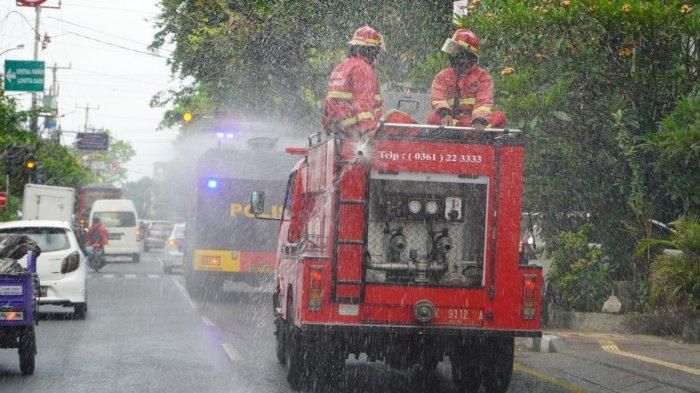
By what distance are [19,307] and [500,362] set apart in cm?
433

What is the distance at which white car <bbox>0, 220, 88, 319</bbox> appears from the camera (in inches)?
674

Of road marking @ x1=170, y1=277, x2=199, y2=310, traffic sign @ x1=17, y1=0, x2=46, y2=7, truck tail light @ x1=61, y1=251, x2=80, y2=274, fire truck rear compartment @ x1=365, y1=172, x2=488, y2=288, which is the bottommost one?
road marking @ x1=170, y1=277, x2=199, y2=310

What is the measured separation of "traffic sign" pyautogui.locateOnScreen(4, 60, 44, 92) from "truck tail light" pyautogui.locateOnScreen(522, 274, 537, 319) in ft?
85.1

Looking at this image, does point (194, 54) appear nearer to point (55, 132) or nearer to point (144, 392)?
point (144, 392)

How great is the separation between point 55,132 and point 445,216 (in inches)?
2498

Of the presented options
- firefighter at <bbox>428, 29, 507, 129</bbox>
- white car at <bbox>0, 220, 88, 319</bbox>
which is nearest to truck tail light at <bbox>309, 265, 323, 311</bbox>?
firefighter at <bbox>428, 29, 507, 129</bbox>

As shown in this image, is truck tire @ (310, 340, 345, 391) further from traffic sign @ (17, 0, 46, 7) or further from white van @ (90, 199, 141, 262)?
white van @ (90, 199, 141, 262)

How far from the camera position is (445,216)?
9.89m

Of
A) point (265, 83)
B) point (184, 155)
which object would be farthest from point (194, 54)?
point (184, 155)

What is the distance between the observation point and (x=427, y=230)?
9953 mm

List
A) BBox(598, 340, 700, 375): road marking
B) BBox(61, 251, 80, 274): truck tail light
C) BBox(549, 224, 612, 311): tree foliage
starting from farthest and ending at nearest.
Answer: BBox(61, 251, 80, 274): truck tail light < BBox(549, 224, 612, 311): tree foliage < BBox(598, 340, 700, 375): road marking

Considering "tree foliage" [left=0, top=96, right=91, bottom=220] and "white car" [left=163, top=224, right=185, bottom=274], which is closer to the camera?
"tree foliage" [left=0, top=96, right=91, bottom=220]

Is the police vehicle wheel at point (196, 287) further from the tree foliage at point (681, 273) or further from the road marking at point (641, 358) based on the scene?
the road marking at point (641, 358)

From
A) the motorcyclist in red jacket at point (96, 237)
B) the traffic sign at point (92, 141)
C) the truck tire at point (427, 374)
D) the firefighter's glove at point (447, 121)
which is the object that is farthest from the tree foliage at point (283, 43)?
the traffic sign at point (92, 141)
